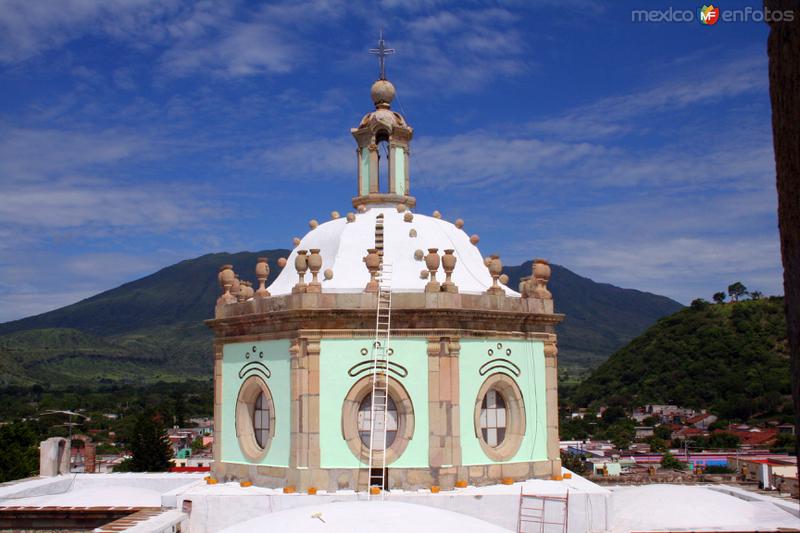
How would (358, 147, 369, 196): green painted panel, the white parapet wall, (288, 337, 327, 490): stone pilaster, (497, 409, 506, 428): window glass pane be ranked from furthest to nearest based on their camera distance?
(358, 147, 369, 196): green painted panel < (497, 409, 506, 428): window glass pane < (288, 337, 327, 490): stone pilaster < the white parapet wall

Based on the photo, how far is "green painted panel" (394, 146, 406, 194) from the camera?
27344 millimetres

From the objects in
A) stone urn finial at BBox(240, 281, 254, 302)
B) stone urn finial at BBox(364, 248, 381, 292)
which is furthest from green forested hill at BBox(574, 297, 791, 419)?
stone urn finial at BBox(364, 248, 381, 292)

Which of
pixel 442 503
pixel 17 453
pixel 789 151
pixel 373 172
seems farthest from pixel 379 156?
pixel 17 453

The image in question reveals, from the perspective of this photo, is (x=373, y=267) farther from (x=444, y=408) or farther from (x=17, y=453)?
(x=17, y=453)

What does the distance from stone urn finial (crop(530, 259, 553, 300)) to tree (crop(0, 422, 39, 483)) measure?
121 ft

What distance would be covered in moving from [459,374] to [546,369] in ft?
10.7

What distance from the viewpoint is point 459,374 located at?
22781mm

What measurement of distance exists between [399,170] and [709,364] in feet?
372

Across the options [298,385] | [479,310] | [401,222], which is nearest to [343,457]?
[298,385]

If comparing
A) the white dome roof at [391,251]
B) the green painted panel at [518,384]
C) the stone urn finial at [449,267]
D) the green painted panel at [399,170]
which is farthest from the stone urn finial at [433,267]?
the green painted panel at [399,170]

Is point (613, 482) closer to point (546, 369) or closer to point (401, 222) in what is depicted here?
point (546, 369)

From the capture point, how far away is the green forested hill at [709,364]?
385ft

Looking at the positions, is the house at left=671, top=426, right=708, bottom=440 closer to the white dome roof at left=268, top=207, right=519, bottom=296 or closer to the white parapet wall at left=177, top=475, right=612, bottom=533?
the white dome roof at left=268, top=207, right=519, bottom=296

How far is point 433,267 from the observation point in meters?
23.1
